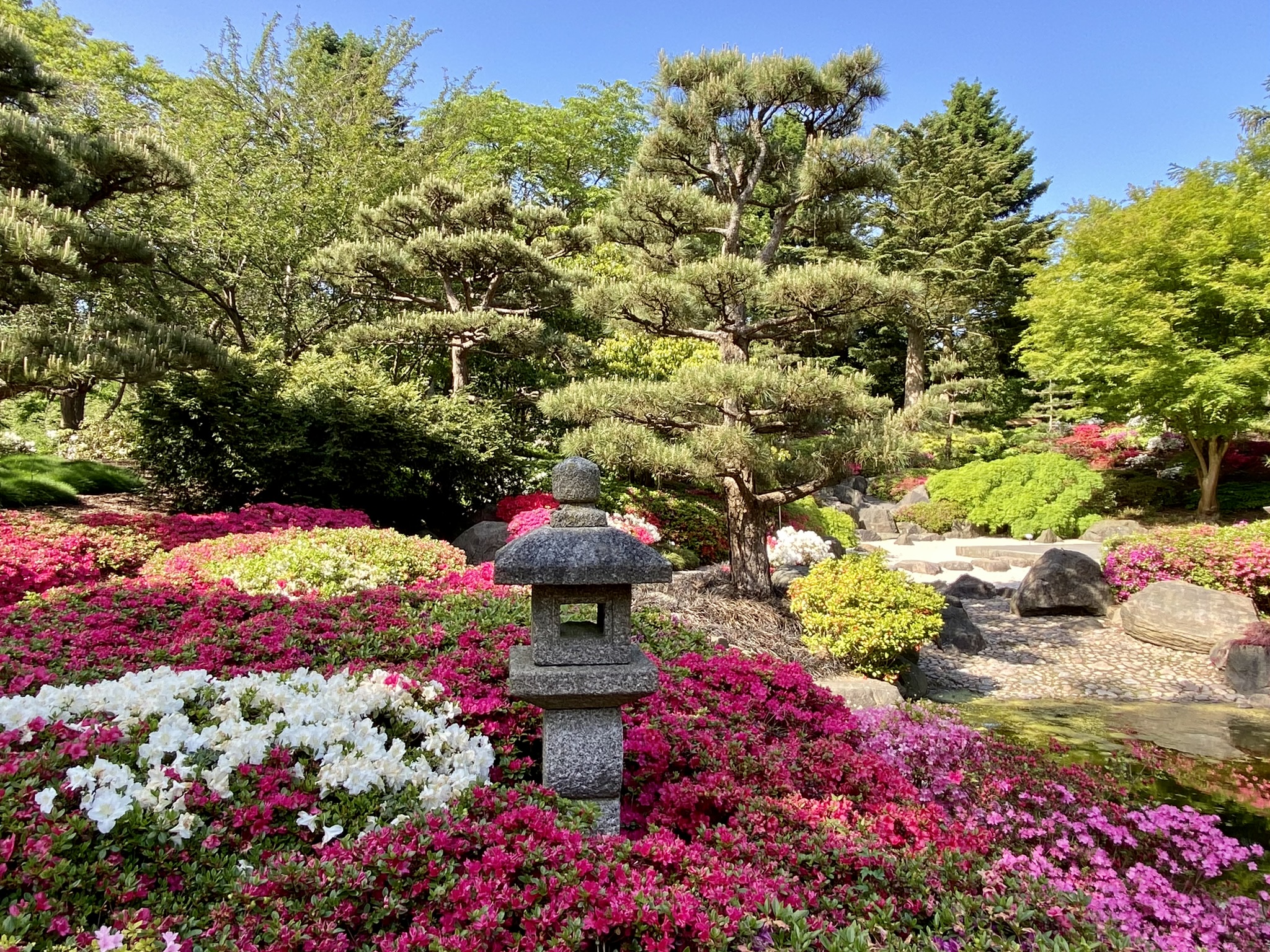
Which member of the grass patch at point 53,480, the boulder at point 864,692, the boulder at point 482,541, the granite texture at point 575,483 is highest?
the granite texture at point 575,483

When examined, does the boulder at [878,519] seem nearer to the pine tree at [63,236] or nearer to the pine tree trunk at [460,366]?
the pine tree trunk at [460,366]

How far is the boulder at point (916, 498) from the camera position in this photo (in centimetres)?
1738

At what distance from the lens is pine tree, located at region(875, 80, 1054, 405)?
20.5m

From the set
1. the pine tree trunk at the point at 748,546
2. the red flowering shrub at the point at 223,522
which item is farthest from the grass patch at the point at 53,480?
the pine tree trunk at the point at 748,546

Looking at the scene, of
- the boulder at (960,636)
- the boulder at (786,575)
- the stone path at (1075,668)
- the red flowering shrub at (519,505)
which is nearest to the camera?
the stone path at (1075,668)

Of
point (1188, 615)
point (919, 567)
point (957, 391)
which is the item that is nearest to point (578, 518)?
point (1188, 615)

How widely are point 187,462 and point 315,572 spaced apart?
14.1 feet

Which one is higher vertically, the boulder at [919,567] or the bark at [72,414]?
the bark at [72,414]

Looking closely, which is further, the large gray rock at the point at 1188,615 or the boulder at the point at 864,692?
the large gray rock at the point at 1188,615

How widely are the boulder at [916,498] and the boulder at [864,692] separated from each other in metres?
13.0

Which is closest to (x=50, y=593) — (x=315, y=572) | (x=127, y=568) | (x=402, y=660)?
(x=315, y=572)

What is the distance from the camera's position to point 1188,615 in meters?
7.37

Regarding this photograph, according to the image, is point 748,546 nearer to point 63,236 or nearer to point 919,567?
point 919,567

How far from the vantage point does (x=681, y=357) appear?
38.7ft
